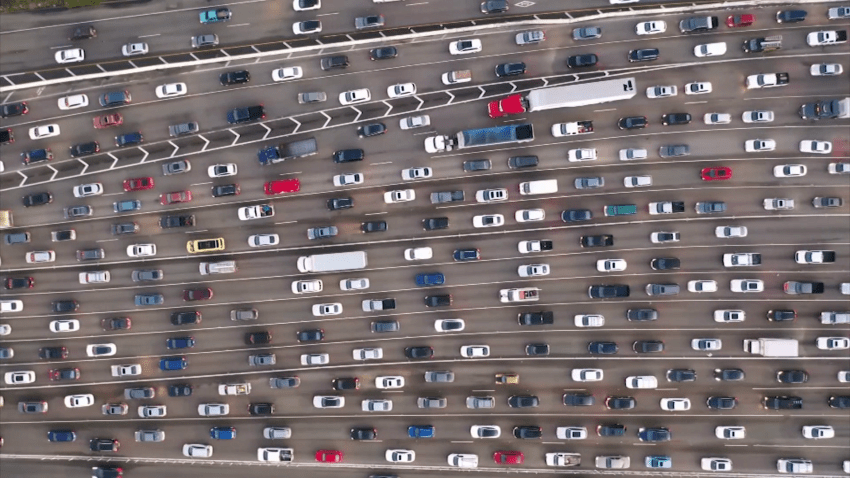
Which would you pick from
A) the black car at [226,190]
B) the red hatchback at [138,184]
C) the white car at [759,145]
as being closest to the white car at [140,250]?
the red hatchback at [138,184]

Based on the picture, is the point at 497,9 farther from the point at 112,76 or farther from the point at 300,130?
the point at 112,76

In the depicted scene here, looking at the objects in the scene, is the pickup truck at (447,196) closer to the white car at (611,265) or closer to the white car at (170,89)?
the white car at (611,265)

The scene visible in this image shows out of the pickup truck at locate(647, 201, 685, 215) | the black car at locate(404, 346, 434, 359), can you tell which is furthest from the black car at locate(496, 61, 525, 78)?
the black car at locate(404, 346, 434, 359)

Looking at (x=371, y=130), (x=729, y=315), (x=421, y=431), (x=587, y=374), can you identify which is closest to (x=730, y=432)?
(x=729, y=315)

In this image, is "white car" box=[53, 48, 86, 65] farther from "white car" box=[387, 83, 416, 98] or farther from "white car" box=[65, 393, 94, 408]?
"white car" box=[65, 393, 94, 408]

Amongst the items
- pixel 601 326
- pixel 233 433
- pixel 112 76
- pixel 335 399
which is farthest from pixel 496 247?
pixel 112 76
